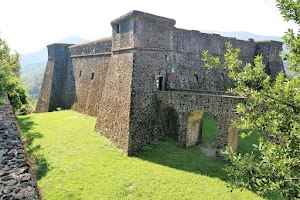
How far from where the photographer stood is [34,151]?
58.5 ft

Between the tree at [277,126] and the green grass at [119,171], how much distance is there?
7.55 m

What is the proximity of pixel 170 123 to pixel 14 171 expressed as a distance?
14959mm

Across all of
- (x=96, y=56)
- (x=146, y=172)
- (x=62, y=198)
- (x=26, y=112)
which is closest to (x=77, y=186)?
(x=62, y=198)

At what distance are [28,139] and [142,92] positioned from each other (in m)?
10.6

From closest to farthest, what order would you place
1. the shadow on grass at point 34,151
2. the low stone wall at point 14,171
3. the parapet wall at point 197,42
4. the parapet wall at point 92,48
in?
the low stone wall at point 14,171, the shadow on grass at point 34,151, the parapet wall at point 197,42, the parapet wall at point 92,48

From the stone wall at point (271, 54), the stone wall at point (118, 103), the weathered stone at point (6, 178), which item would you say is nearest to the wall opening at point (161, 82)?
the stone wall at point (118, 103)

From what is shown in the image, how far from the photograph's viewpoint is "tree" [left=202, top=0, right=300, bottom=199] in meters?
4.93

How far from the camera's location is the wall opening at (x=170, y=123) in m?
19.3

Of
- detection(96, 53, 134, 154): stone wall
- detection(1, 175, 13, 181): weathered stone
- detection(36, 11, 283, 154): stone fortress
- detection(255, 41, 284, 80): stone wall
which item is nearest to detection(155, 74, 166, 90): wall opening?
detection(36, 11, 283, 154): stone fortress

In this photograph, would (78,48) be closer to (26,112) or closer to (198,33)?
(26,112)

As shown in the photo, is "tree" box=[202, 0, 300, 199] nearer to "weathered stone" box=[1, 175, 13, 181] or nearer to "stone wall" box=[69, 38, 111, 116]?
"weathered stone" box=[1, 175, 13, 181]

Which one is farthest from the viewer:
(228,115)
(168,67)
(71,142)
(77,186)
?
(168,67)

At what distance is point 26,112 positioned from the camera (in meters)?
34.4

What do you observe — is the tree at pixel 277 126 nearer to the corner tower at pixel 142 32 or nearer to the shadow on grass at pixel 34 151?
the shadow on grass at pixel 34 151
